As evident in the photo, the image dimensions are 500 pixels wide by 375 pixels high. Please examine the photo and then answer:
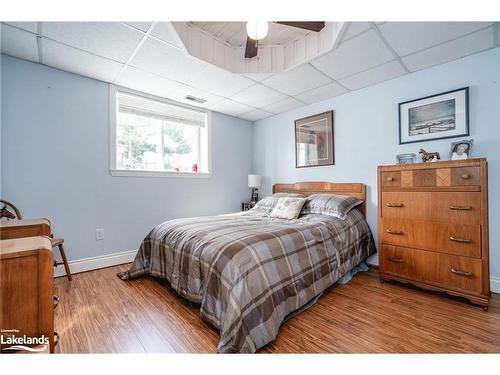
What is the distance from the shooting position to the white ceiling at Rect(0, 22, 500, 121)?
6.07 ft

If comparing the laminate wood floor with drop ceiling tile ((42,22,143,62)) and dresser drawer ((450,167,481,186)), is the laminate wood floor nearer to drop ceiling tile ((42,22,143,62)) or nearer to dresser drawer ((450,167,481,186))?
dresser drawer ((450,167,481,186))

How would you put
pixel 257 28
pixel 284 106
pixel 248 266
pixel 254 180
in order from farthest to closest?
1. pixel 254 180
2. pixel 284 106
3. pixel 257 28
4. pixel 248 266

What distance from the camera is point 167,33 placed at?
1.90 meters

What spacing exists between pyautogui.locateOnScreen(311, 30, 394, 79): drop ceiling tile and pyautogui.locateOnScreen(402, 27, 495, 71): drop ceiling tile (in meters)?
0.28

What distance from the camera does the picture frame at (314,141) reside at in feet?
10.7

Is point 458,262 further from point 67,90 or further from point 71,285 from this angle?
point 67,90

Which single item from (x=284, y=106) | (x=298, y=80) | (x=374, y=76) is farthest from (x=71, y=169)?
(x=374, y=76)

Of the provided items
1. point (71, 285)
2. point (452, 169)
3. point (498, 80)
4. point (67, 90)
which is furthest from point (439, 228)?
point (67, 90)

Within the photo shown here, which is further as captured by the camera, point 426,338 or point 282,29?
point 282,29

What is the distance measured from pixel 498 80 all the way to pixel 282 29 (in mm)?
2051

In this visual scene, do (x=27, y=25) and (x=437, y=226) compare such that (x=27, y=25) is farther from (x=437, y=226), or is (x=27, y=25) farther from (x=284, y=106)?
(x=437, y=226)

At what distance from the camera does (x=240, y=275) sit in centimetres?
141

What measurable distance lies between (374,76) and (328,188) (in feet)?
4.87
